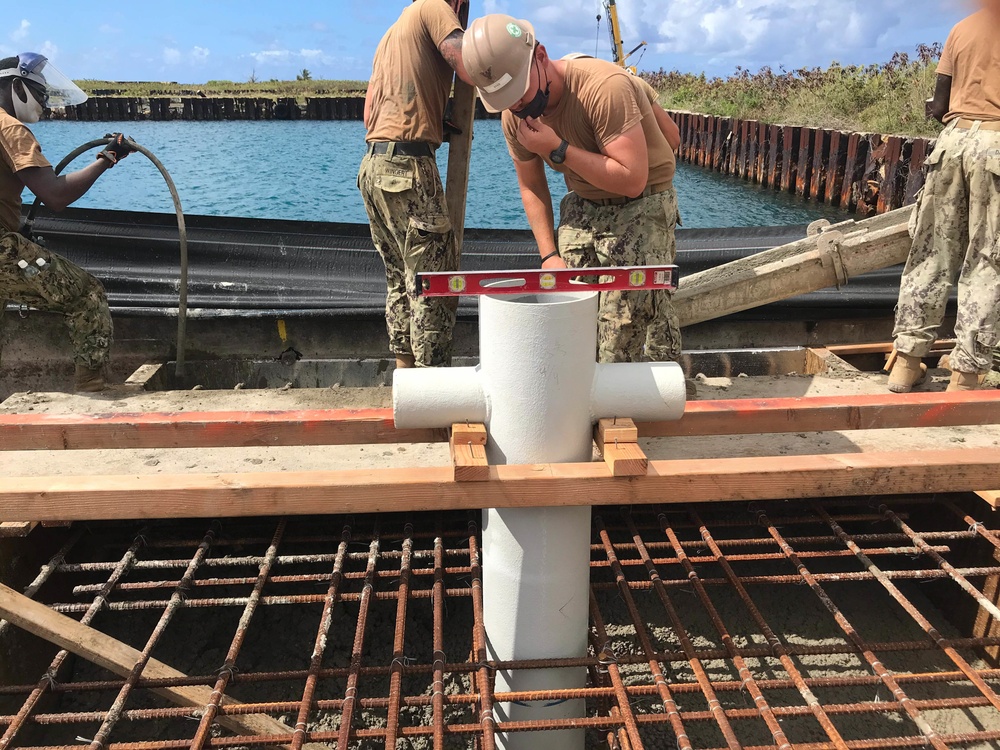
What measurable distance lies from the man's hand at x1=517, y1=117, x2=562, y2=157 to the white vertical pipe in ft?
3.06

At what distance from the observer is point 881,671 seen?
2184mm

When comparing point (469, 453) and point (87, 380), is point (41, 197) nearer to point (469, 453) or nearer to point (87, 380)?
point (87, 380)

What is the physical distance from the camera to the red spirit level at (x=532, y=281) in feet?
6.64

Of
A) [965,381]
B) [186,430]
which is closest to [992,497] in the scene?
[965,381]

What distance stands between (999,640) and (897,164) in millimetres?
10496

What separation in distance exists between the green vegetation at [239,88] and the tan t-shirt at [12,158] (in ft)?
205

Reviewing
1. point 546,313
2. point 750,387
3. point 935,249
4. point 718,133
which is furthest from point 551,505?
point 718,133

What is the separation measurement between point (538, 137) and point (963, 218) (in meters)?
2.31

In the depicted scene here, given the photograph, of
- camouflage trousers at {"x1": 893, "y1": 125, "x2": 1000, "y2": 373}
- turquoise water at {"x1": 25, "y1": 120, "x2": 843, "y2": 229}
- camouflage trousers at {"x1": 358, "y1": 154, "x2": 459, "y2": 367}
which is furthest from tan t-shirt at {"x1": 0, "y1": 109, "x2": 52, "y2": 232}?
turquoise water at {"x1": 25, "y1": 120, "x2": 843, "y2": 229}

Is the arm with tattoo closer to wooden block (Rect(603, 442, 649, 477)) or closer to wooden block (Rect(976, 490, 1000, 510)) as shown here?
wooden block (Rect(603, 442, 649, 477))

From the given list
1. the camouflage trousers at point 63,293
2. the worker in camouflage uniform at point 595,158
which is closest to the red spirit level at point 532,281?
the worker in camouflage uniform at point 595,158

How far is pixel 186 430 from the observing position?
98.7 inches

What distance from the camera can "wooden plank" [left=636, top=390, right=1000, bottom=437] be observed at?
8.30 ft

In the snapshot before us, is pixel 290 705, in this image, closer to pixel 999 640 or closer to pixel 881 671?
pixel 881 671
